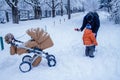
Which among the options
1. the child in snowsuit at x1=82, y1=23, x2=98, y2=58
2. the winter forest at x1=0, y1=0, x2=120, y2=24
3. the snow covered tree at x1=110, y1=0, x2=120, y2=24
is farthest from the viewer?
the winter forest at x1=0, y1=0, x2=120, y2=24

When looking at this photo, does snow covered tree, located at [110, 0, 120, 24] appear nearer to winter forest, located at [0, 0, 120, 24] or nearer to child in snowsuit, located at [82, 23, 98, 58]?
winter forest, located at [0, 0, 120, 24]

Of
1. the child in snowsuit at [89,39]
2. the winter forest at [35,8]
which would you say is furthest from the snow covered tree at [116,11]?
the child in snowsuit at [89,39]

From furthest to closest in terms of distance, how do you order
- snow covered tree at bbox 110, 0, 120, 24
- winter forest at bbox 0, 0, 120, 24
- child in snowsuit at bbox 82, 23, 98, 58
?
1. winter forest at bbox 0, 0, 120, 24
2. snow covered tree at bbox 110, 0, 120, 24
3. child in snowsuit at bbox 82, 23, 98, 58

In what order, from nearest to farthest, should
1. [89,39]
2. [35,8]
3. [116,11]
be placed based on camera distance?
[89,39]
[116,11]
[35,8]

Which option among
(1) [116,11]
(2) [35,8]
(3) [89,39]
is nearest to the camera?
(3) [89,39]

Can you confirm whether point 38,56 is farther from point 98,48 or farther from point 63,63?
point 98,48

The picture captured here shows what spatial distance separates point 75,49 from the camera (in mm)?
10758

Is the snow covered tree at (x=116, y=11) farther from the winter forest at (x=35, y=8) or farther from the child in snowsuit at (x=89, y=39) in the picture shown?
the child in snowsuit at (x=89, y=39)

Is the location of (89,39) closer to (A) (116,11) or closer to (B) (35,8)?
(A) (116,11)

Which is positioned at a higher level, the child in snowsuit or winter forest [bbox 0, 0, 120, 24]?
winter forest [bbox 0, 0, 120, 24]

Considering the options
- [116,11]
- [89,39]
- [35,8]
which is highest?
[35,8]

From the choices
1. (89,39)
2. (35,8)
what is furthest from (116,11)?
(35,8)

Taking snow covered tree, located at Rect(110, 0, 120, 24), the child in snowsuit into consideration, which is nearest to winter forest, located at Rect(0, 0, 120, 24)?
snow covered tree, located at Rect(110, 0, 120, 24)

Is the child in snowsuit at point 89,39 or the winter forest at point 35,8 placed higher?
the winter forest at point 35,8
